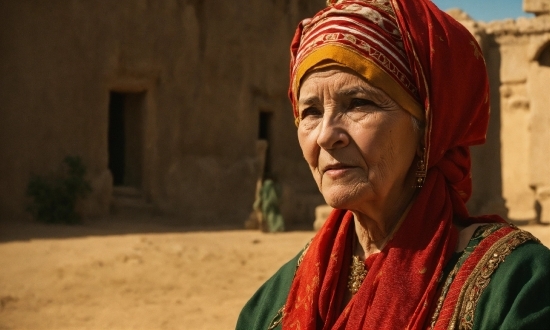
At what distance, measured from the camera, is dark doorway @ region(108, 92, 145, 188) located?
15.3 metres

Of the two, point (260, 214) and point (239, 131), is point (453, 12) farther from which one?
point (260, 214)

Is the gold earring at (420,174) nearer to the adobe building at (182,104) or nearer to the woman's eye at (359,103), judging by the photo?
the woman's eye at (359,103)

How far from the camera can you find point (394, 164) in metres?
2.05

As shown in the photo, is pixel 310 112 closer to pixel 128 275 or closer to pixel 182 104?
pixel 128 275

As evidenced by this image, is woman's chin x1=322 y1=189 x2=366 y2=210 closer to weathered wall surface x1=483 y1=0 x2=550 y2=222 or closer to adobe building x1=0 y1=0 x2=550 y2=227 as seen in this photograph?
adobe building x1=0 y1=0 x2=550 y2=227

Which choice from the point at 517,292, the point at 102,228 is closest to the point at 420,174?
the point at 517,292

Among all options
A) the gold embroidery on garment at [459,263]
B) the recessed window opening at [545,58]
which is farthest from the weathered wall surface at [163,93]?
the gold embroidery on garment at [459,263]

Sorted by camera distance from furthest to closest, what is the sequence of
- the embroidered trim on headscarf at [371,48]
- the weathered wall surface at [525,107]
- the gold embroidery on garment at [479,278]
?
the weathered wall surface at [525,107] → the embroidered trim on headscarf at [371,48] → the gold embroidery on garment at [479,278]

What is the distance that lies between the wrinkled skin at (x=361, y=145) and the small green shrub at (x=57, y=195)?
37.0 feet

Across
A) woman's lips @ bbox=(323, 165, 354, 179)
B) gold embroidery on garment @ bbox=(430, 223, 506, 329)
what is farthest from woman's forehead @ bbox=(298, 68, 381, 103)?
gold embroidery on garment @ bbox=(430, 223, 506, 329)

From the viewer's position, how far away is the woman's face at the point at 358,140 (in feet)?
6.63

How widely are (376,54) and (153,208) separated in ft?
43.2

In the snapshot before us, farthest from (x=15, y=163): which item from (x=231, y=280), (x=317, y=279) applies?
(x=317, y=279)

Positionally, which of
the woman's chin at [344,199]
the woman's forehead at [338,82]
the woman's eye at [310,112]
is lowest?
the woman's chin at [344,199]
